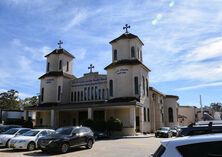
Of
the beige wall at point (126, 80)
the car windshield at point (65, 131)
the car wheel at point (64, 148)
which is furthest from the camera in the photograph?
the beige wall at point (126, 80)

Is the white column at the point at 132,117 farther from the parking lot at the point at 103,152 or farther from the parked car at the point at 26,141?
the parked car at the point at 26,141

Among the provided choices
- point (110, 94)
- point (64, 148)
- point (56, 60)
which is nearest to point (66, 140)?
point (64, 148)

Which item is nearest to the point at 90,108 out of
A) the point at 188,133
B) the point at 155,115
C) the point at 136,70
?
the point at 136,70

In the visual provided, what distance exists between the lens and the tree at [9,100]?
8338cm

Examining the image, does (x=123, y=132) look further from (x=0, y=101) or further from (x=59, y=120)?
(x=0, y=101)

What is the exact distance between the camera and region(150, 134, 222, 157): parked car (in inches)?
140

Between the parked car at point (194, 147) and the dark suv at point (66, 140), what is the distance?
13968mm

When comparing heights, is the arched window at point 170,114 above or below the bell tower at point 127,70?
below

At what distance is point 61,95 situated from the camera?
4931cm

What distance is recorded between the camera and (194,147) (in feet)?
12.0

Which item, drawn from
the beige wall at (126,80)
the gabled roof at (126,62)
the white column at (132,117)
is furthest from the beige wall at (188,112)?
the white column at (132,117)

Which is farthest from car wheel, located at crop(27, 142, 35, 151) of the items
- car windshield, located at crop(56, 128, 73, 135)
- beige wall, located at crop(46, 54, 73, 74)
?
beige wall, located at crop(46, 54, 73, 74)

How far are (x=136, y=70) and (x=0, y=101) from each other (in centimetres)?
5731

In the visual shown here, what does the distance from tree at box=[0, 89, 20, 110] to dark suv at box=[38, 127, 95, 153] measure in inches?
2763
